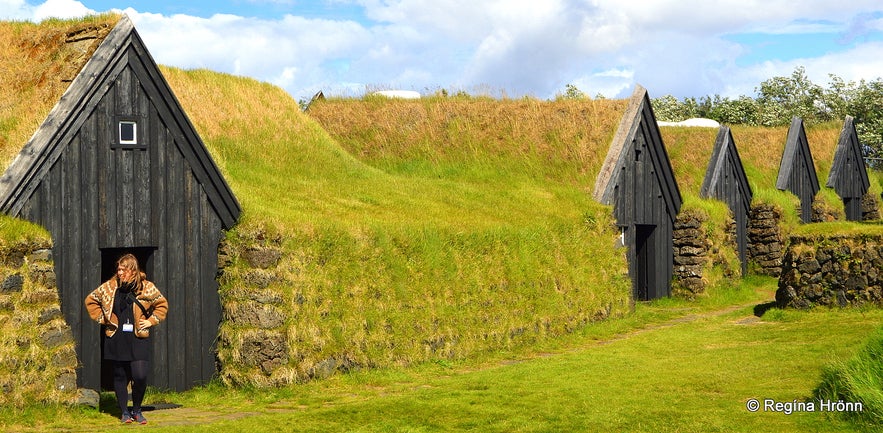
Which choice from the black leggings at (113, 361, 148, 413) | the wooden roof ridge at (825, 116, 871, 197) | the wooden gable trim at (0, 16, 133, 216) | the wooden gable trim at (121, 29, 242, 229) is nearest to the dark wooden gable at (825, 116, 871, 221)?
the wooden roof ridge at (825, 116, 871, 197)

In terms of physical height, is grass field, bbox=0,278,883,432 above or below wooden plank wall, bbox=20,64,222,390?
below

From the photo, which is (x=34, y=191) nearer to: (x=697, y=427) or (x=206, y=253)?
(x=206, y=253)

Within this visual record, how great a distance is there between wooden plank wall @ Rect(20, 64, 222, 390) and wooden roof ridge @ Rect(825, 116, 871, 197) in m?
29.8

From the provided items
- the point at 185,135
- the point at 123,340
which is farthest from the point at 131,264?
the point at 185,135

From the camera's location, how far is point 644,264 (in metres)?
26.4

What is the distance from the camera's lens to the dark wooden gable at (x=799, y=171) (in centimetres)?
3403

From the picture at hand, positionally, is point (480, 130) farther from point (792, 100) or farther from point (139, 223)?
point (792, 100)

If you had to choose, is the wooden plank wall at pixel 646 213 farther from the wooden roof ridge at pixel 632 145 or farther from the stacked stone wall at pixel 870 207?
the stacked stone wall at pixel 870 207

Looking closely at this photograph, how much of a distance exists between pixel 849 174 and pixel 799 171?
5.44 metres

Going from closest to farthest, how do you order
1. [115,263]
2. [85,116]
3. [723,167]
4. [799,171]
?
[85,116] → [115,263] → [723,167] → [799,171]

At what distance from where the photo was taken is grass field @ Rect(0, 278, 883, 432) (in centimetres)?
1129

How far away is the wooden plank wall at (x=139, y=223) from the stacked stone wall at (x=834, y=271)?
12.8 meters

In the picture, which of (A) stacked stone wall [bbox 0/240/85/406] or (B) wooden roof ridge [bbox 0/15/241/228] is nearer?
(A) stacked stone wall [bbox 0/240/85/406]

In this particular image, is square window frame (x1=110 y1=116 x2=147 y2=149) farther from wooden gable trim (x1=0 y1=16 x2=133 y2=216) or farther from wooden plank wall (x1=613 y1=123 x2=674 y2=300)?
wooden plank wall (x1=613 y1=123 x2=674 y2=300)
